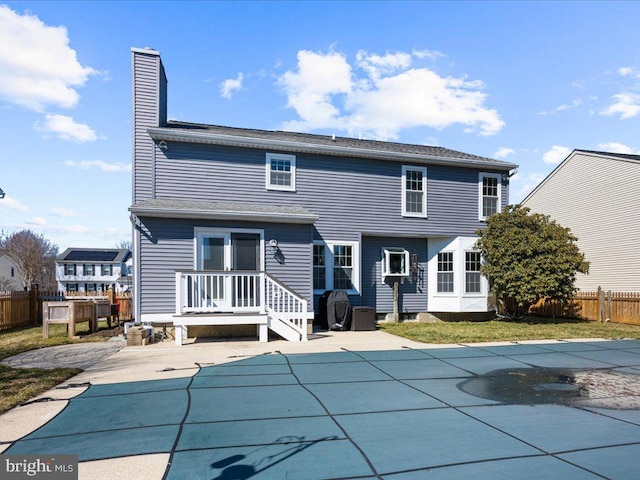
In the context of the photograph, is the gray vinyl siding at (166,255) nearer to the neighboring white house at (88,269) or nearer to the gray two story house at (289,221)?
the gray two story house at (289,221)

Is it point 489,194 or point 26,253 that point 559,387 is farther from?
point 26,253

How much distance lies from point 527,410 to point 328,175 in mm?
9840

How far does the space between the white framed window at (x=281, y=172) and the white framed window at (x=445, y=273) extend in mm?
6009

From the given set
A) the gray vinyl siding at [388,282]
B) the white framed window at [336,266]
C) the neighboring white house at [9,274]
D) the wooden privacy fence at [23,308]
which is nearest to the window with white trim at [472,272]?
the gray vinyl siding at [388,282]

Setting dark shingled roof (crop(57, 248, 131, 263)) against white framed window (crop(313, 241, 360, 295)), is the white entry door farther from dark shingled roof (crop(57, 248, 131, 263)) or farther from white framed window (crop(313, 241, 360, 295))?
dark shingled roof (crop(57, 248, 131, 263))

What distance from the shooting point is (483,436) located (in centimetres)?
410

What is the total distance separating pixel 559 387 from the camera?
603cm

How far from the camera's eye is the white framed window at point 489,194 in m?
15.3

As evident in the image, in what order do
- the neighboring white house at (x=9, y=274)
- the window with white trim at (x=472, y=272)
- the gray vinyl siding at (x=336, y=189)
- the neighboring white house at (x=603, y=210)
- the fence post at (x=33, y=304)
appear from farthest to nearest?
the neighboring white house at (x=9, y=274)
the neighboring white house at (x=603, y=210)
the fence post at (x=33, y=304)
the window with white trim at (x=472, y=272)
the gray vinyl siding at (x=336, y=189)

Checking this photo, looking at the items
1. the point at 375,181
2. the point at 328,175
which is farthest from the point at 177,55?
the point at 375,181

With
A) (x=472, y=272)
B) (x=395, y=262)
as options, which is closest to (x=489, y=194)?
(x=472, y=272)

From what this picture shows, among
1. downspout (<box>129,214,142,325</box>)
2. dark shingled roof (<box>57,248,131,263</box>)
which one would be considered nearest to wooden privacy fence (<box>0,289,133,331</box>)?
downspout (<box>129,214,142,325</box>)

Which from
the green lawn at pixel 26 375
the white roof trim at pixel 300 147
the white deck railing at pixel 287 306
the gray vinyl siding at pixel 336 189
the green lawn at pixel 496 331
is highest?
the white roof trim at pixel 300 147

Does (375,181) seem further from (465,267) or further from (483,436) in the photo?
(483,436)
